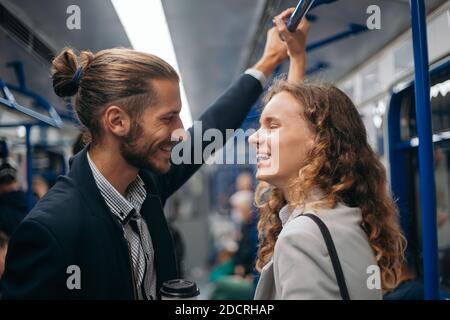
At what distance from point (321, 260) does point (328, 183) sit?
0.27 metres

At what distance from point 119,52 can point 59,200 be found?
43 cm

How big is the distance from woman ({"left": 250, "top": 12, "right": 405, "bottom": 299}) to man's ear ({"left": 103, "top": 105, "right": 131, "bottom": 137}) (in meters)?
0.36

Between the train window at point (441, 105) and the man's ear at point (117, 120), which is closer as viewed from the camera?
the man's ear at point (117, 120)

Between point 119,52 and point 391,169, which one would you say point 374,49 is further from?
point 119,52

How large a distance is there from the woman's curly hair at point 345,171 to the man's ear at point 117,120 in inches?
17.5

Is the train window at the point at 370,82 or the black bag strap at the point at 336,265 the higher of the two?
the train window at the point at 370,82

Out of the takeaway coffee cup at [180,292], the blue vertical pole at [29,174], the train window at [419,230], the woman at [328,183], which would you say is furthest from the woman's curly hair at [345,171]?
the blue vertical pole at [29,174]

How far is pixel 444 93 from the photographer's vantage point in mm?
2104

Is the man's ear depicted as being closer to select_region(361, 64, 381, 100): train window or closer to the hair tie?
the hair tie

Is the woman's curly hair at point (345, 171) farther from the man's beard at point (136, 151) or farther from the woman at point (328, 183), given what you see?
the man's beard at point (136, 151)

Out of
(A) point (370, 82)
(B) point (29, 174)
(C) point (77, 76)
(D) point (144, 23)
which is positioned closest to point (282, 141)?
(C) point (77, 76)

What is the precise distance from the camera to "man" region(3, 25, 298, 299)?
0.85m

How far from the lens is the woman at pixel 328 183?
82 centimetres

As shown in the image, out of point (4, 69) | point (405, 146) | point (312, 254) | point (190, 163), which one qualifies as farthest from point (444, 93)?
point (4, 69)
